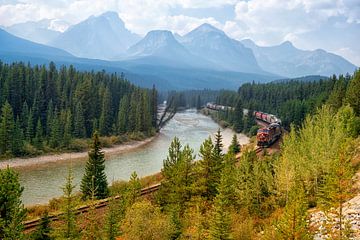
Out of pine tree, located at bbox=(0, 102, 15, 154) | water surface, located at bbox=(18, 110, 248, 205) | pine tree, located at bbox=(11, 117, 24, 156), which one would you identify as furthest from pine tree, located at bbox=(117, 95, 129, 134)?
pine tree, located at bbox=(0, 102, 15, 154)

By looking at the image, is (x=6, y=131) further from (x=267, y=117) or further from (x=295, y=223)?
(x=267, y=117)

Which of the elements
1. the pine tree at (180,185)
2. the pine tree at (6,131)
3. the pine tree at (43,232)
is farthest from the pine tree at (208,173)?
the pine tree at (6,131)

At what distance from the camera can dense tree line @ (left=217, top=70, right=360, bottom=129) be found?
80.6 meters

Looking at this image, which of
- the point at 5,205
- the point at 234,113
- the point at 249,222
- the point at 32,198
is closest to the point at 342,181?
the point at 249,222

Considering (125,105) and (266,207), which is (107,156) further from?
(266,207)

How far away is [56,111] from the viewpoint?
101 meters

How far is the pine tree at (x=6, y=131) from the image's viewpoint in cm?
7900

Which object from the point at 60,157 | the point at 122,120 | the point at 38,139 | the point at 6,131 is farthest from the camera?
the point at 122,120

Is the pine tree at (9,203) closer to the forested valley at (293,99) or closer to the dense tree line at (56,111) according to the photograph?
the dense tree line at (56,111)

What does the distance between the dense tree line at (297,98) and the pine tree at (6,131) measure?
220 ft

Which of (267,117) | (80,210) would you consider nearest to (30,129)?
(80,210)

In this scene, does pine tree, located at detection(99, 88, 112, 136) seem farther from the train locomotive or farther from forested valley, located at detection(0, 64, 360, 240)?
forested valley, located at detection(0, 64, 360, 240)

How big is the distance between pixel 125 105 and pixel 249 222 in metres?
90.6

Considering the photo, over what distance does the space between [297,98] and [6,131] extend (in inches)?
4056
